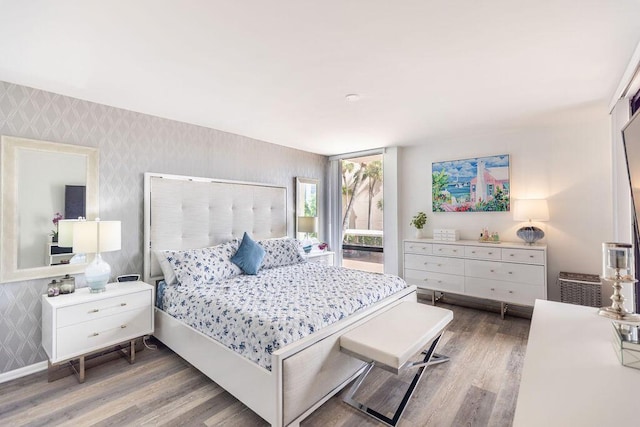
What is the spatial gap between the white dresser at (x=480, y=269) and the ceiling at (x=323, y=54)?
5.43 ft

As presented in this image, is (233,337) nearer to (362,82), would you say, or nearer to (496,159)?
(362,82)

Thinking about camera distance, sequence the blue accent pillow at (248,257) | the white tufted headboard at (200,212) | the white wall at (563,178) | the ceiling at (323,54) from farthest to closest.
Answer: the white wall at (563,178), the blue accent pillow at (248,257), the white tufted headboard at (200,212), the ceiling at (323,54)

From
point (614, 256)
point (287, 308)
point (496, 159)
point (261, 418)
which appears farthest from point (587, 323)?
point (496, 159)

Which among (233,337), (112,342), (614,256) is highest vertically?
(614,256)

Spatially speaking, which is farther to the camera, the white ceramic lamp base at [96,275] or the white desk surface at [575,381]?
the white ceramic lamp base at [96,275]

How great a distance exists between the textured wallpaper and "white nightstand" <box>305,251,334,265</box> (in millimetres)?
1405

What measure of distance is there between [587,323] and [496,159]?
2.99m

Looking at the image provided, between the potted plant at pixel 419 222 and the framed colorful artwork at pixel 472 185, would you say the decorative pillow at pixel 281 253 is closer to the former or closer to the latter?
the potted plant at pixel 419 222

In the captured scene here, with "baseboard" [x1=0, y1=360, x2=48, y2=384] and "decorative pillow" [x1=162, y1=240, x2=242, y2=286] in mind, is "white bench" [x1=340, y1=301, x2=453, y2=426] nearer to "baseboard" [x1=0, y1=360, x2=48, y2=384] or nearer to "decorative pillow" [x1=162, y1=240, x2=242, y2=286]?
"decorative pillow" [x1=162, y1=240, x2=242, y2=286]

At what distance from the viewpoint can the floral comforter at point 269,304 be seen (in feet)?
6.25

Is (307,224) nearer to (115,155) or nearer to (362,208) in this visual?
(115,155)

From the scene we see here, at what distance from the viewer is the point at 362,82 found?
7.97ft

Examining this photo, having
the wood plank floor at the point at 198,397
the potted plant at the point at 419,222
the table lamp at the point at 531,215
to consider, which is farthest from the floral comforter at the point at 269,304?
the table lamp at the point at 531,215

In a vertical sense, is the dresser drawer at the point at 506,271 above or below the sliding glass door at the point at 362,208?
below
